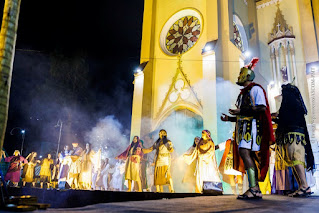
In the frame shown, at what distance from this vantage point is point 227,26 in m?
13.9

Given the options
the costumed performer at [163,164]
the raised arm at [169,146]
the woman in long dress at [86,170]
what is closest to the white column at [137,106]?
the woman in long dress at [86,170]

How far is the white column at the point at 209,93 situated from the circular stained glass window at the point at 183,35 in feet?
8.98

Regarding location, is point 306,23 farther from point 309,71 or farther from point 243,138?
point 243,138

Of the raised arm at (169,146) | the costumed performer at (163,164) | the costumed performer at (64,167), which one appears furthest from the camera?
the costumed performer at (64,167)

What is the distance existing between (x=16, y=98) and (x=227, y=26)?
660 inches

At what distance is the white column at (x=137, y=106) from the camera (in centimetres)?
1507

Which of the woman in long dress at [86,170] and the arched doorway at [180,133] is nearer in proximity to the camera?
the woman in long dress at [86,170]

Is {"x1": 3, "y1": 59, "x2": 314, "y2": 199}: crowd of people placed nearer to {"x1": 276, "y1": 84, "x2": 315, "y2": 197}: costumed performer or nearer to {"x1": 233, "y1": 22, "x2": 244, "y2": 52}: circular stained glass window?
{"x1": 276, "y1": 84, "x2": 315, "y2": 197}: costumed performer

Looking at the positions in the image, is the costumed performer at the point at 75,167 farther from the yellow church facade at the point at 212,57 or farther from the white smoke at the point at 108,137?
the white smoke at the point at 108,137

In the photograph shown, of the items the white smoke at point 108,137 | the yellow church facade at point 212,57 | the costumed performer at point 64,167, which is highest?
the yellow church facade at point 212,57

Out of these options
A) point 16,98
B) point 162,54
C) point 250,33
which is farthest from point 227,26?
point 16,98

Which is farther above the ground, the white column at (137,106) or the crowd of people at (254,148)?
the white column at (137,106)

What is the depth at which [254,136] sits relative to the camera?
3.78 m

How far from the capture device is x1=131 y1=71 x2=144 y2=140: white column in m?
15.1
